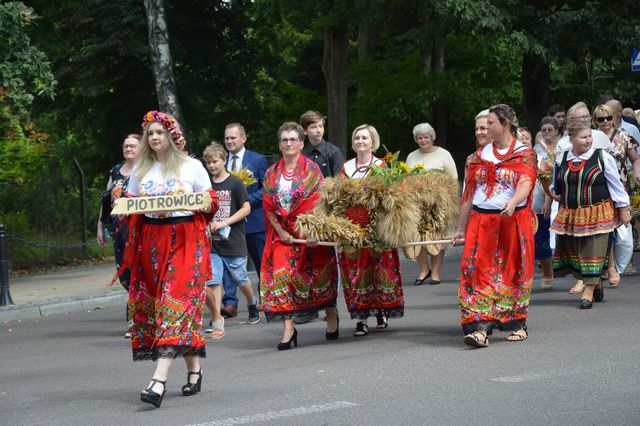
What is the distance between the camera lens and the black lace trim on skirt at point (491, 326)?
9.53 m

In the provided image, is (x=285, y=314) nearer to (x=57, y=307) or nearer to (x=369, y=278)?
(x=369, y=278)

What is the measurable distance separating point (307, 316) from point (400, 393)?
269 cm

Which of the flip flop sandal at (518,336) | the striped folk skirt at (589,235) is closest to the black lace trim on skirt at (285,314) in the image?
the flip flop sandal at (518,336)

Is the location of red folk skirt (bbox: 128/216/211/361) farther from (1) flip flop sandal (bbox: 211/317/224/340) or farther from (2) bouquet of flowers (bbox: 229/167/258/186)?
(2) bouquet of flowers (bbox: 229/167/258/186)

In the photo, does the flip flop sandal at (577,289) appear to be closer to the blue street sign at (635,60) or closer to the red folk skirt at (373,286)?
the red folk skirt at (373,286)

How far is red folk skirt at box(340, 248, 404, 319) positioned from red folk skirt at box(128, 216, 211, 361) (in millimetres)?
2592

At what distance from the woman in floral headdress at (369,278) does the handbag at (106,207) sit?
2616mm

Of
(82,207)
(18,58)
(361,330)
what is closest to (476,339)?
(361,330)

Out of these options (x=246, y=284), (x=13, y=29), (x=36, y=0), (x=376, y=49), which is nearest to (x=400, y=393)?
(x=246, y=284)

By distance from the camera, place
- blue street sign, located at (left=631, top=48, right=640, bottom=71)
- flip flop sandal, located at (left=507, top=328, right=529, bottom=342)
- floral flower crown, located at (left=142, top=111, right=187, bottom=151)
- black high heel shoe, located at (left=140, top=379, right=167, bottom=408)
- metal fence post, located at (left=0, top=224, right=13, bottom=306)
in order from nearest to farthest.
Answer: black high heel shoe, located at (left=140, top=379, right=167, bottom=408) → floral flower crown, located at (left=142, top=111, right=187, bottom=151) → flip flop sandal, located at (left=507, top=328, right=529, bottom=342) → metal fence post, located at (left=0, top=224, right=13, bottom=306) → blue street sign, located at (left=631, top=48, right=640, bottom=71)

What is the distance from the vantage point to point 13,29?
17.0 meters

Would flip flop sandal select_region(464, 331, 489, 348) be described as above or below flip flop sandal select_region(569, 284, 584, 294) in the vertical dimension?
below

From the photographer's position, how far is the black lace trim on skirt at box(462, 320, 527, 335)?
9531 millimetres

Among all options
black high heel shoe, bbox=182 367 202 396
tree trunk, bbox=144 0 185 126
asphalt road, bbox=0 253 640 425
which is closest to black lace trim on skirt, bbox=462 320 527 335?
asphalt road, bbox=0 253 640 425
